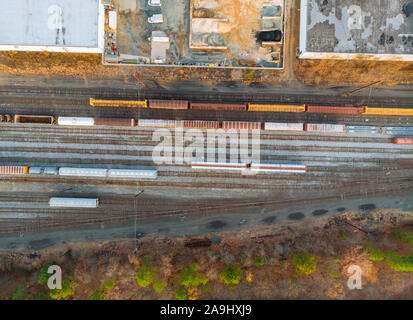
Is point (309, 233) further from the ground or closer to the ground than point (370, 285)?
further from the ground

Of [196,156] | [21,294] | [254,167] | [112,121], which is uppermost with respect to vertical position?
[112,121]

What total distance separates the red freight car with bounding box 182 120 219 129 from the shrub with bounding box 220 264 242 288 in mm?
18722

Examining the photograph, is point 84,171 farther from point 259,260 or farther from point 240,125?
point 259,260

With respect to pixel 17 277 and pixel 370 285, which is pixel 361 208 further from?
pixel 17 277

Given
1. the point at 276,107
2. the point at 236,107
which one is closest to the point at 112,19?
the point at 236,107

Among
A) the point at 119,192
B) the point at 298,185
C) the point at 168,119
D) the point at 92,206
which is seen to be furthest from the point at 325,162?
the point at 92,206

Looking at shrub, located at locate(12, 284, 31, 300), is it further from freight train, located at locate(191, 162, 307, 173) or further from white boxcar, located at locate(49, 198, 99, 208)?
freight train, located at locate(191, 162, 307, 173)

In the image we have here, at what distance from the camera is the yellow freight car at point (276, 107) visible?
101 feet

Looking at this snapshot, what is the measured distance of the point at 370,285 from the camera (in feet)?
109

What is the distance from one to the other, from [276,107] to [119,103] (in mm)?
20726

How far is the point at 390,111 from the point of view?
3109 centimetres

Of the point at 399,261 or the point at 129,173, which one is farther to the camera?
the point at 399,261

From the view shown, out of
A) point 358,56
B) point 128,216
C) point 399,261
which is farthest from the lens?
point 128,216

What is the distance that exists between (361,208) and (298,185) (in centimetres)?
937
